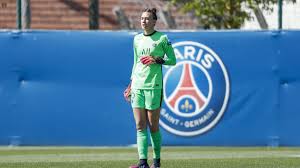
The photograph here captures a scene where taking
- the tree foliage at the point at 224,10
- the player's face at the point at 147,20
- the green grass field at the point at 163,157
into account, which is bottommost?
the green grass field at the point at 163,157

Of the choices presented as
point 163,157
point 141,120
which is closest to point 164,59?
point 141,120

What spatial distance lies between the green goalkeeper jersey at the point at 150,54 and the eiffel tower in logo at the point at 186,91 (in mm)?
3627

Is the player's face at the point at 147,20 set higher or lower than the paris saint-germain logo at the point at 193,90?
higher

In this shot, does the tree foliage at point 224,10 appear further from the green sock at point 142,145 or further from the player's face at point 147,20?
the green sock at point 142,145

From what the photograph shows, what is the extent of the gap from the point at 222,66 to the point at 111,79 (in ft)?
5.48

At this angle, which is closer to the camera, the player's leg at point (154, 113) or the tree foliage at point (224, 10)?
the player's leg at point (154, 113)

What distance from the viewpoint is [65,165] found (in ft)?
37.8

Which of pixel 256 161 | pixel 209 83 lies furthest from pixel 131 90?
pixel 209 83

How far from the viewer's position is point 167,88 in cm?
1454

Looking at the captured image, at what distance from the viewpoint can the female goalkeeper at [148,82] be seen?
10680 millimetres

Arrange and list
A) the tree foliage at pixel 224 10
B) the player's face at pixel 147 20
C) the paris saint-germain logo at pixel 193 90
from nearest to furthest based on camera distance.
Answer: the player's face at pixel 147 20 < the paris saint-germain logo at pixel 193 90 < the tree foliage at pixel 224 10

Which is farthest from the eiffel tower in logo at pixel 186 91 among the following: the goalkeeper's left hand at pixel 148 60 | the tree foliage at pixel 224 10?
the tree foliage at pixel 224 10

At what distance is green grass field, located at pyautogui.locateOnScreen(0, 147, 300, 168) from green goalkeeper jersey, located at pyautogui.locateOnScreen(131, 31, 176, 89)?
1.16 metres

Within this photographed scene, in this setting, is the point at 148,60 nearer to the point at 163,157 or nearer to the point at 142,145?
the point at 142,145
